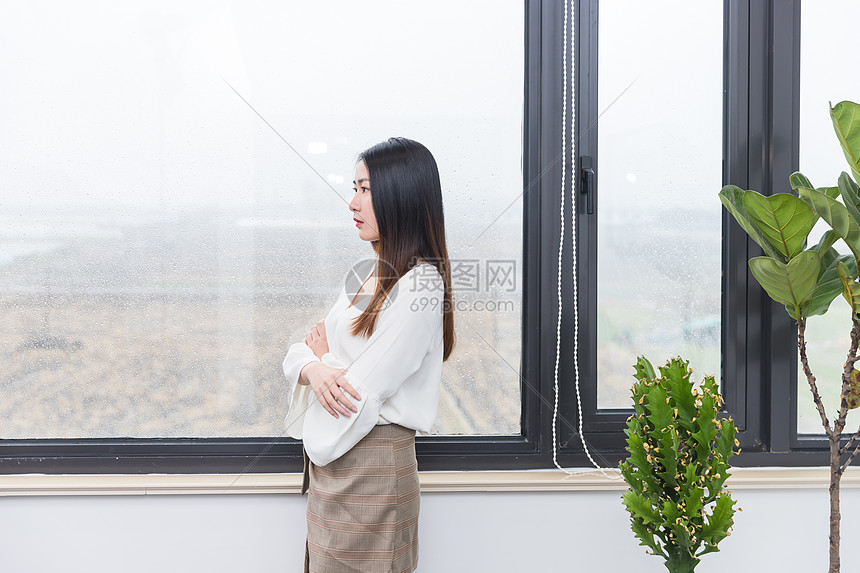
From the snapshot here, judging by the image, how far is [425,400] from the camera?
46.3 inches

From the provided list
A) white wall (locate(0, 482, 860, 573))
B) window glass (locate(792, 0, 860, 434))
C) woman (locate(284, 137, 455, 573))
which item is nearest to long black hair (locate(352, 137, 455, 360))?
woman (locate(284, 137, 455, 573))

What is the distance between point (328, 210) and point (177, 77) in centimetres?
53

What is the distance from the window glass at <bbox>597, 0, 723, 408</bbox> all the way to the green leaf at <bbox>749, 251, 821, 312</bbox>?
292 mm

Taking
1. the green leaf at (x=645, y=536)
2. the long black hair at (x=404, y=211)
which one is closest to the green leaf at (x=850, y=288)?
the green leaf at (x=645, y=536)

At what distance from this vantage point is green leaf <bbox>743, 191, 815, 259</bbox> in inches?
45.5

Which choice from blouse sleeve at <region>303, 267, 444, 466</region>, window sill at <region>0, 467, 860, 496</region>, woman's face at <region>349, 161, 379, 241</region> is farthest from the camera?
window sill at <region>0, 467, 860, 496</region>

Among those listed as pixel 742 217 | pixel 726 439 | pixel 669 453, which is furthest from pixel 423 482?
pixel 742 217

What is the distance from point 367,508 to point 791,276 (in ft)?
3.32

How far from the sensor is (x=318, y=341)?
1248 mm

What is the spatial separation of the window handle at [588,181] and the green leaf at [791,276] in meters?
0.41

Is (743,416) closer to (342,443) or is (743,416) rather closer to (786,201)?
(786,201)

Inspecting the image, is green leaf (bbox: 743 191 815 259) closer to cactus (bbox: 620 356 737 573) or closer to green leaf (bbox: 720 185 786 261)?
green leaf (bbox: 720 185 786 261)

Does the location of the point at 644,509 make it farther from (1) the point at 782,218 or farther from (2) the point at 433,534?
(1) the point at 782,218

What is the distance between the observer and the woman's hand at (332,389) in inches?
42.5
